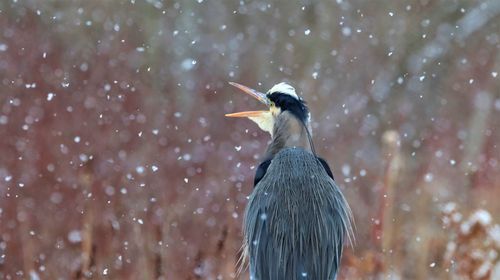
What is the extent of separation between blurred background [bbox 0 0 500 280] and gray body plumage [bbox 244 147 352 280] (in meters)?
0.47

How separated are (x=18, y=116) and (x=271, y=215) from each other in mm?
2586

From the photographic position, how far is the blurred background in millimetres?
3803

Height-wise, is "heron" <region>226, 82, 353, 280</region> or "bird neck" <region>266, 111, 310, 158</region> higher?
"bird neck" <region>266, 111, 310, 158</region>

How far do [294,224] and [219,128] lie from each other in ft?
7.99

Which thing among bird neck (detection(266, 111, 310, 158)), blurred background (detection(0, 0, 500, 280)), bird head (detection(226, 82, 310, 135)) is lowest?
bird neck (detection(266, 111, 310, 158))

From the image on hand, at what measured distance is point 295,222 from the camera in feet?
9.63

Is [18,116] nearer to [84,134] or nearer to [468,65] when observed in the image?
[84,134]

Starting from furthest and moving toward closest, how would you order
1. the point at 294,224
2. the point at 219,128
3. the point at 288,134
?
the point at 219,128 → the point at 288,134 → the point at 294,224

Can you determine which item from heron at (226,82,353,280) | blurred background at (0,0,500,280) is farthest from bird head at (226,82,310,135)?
blurred background at (0,0,500,280)

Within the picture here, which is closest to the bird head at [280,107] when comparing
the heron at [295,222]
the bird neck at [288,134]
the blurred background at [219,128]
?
the bird neck at [288,134]

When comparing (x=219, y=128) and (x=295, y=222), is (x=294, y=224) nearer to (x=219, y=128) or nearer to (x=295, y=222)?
(x=295, y=222)

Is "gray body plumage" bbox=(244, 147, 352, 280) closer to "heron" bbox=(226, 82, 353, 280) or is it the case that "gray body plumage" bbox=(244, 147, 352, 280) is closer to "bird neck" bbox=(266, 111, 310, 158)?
"heron" bbox=(226, 82, 353, 280)

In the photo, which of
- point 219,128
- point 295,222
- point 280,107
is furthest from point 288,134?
point 219,128

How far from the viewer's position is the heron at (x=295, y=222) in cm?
292
